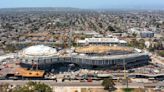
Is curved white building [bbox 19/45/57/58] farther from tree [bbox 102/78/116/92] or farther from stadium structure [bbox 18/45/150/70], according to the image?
tree [bbox 102/78/116/92]

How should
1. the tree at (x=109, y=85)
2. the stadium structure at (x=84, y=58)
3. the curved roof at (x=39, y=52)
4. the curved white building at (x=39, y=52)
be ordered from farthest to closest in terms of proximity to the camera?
the curved roof at (x=39, y=52) → the curved white building at (x=39, y=52) → the stadium structure at (x=84, y=58) → the tree at (x=109, y=85)

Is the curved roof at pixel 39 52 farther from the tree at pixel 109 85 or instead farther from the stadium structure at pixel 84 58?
the tree at pixel 109 85

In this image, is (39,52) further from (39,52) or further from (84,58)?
(84,58)

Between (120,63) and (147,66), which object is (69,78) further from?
(147,66)

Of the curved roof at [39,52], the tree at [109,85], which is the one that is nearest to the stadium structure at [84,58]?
the curved roof at [39,52]

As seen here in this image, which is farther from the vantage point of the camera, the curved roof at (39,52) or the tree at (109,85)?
the curved roof at (39,52)

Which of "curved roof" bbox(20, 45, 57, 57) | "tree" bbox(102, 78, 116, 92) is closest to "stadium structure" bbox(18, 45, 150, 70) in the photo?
"curved roof" bbox(20, 45, 57, 57)

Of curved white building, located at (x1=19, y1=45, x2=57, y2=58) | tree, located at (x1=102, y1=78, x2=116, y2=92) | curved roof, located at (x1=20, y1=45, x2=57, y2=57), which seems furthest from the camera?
curved roof, located at (x1=20, y1=45, x2=57, y2=57)

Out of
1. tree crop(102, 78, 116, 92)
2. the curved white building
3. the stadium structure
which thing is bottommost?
tree crop(102, 78, 116, 92)

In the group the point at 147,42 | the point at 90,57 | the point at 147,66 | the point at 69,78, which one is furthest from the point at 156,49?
the point at 69,78
